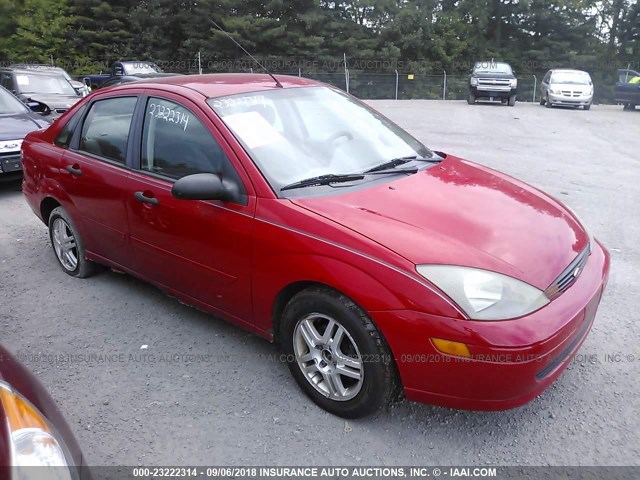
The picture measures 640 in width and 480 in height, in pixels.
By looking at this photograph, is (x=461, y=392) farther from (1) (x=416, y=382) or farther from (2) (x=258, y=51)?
(2) (x=258, y=51)

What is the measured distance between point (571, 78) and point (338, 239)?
2243 centimetres

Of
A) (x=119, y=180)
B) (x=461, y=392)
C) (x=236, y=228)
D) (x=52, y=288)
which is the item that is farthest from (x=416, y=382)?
(x=52, y=288)

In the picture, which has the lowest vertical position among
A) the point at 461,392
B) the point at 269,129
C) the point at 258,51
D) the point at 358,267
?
the point at 461,392

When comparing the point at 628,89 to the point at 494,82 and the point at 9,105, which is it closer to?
the point at 494,82

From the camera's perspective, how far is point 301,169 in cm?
313

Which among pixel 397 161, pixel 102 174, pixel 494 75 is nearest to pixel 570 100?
pixel 494 75

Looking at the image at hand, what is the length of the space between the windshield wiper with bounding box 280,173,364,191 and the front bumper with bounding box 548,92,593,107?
68.4 feet

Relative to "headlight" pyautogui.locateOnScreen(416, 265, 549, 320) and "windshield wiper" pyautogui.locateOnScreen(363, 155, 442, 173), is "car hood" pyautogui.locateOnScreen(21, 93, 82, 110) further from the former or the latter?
"headlight" pyautogui.locateOnScreen(416, 265, 549, 320)

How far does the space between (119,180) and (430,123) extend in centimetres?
1336

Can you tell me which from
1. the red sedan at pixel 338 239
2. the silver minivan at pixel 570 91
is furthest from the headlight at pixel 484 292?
the silver minivan at pixel 570 91

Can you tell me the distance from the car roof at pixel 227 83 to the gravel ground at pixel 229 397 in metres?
1.56

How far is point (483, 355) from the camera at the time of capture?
2.32m

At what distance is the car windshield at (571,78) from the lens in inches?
842

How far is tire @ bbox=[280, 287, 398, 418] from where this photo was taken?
8.44 ft
